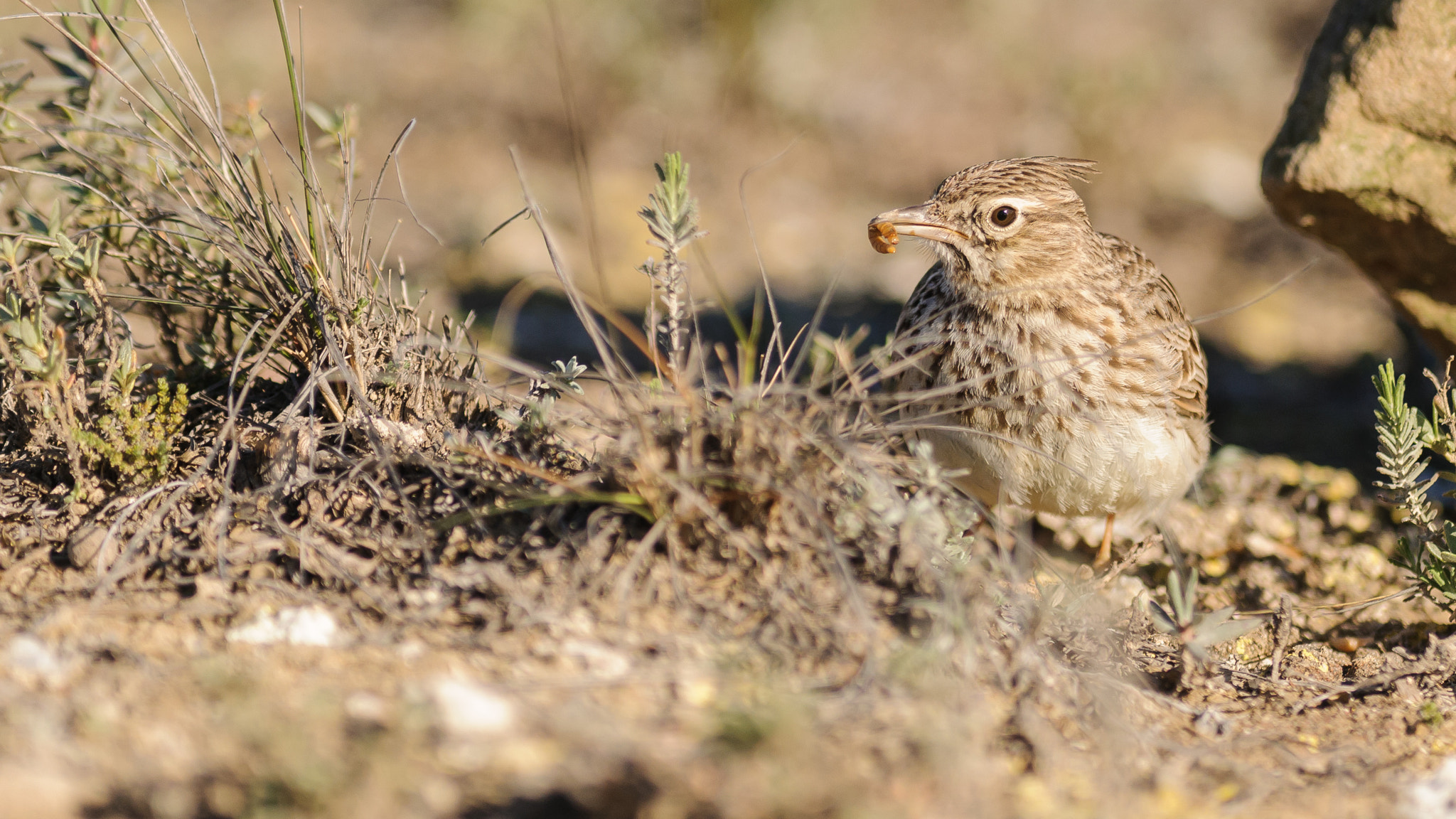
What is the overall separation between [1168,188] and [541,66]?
205 inches

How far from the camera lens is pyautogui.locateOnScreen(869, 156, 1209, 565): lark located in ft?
12.4

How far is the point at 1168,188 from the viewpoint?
8.98 metres

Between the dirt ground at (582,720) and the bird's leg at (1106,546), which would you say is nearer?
the dirt ground at (582,720)

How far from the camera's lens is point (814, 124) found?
9.49m

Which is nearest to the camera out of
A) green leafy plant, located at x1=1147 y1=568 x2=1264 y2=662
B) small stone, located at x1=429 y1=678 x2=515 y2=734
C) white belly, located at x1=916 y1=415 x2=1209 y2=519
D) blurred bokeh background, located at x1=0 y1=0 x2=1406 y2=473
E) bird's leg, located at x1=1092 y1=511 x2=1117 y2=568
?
small stone, located at x1=429 y1=678 x2=515 y2=734

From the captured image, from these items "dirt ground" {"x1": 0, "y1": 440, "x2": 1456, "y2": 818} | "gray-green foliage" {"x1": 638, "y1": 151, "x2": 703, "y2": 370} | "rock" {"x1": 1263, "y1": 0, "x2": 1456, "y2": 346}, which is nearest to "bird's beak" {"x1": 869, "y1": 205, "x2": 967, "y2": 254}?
"gray-green foliage" {"x1": 638, "y1": 151, "x2": 703, "y2": 370}

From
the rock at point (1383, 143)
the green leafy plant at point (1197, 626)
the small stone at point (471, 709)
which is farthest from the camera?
the rock at point (1383, 143)

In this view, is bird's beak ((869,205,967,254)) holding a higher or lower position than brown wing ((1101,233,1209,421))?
higher

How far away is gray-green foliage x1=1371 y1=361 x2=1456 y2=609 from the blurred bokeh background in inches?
119

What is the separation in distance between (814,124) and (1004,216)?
5716 millimetres

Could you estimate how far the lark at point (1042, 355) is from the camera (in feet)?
12.4

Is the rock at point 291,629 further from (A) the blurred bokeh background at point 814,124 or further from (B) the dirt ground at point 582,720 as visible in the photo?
(A) the blurred bokeh background at point 814,124

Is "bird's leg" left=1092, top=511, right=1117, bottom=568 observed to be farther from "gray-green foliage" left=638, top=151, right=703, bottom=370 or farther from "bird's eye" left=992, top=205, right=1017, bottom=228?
"gray-green foliage" left=638, top=151, right=703, bottom=370

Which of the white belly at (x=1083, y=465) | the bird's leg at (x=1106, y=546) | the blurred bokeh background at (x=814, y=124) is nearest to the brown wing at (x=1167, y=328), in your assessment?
the white belly at (x=1083, y=465)
